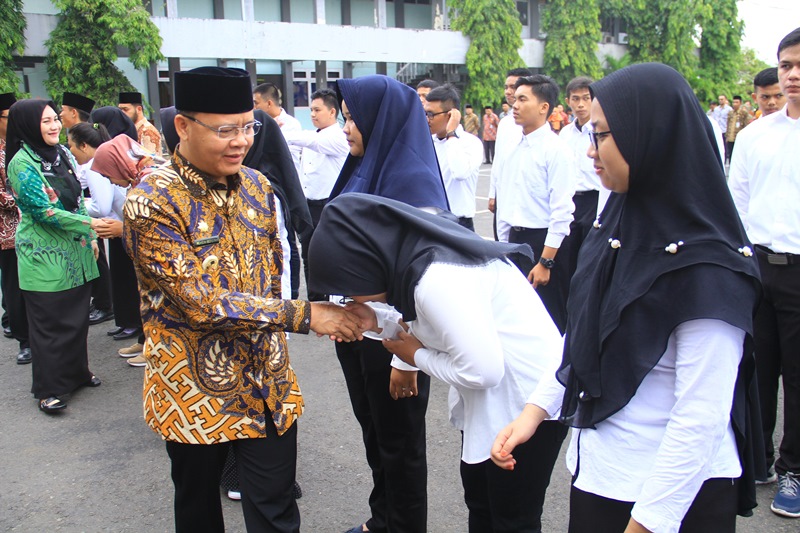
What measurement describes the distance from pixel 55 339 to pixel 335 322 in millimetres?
3286

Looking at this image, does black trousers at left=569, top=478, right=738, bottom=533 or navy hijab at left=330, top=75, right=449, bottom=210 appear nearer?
black trousers at left=569, top=478, right=738, bottom=533

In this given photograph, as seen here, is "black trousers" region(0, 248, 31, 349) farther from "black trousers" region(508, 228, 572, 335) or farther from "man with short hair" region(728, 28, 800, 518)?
"man with short hair" region(728, 28, 800, 518)

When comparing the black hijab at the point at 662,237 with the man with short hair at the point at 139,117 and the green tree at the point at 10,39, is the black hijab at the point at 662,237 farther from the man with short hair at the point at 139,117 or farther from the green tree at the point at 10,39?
the green tree at the point at 10,39

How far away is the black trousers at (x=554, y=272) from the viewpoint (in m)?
5.07

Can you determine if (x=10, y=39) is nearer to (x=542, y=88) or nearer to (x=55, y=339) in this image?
(x=55, y=339)

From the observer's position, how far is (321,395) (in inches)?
182

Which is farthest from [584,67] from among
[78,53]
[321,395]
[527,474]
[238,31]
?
[527,474]

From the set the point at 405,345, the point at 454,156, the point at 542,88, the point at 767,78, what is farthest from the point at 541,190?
the point at 405,345

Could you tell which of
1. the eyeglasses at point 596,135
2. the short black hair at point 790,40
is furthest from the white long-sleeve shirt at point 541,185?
the eyeglasses at point 596,135

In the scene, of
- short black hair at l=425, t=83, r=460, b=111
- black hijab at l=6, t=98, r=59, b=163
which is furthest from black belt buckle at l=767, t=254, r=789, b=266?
black hijab at l=6, t=98, r=59, b=163

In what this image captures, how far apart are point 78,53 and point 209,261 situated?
814 inches

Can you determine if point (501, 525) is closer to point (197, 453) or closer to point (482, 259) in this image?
point (482, 259)

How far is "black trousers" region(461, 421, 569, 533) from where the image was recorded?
7.17 ft

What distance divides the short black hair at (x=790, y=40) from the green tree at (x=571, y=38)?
27887 mm
